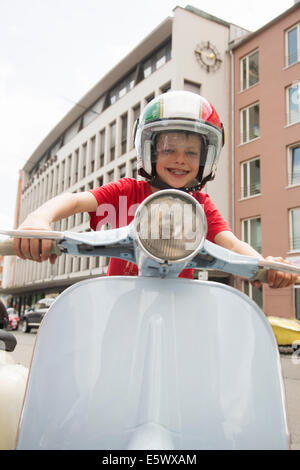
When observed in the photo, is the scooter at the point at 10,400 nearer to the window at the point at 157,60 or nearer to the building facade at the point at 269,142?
the building facade at the point at 269,142

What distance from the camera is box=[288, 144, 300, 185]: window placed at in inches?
693

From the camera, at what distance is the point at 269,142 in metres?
18.7

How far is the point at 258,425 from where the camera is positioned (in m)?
1.02

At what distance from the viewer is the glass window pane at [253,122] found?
19.8 m

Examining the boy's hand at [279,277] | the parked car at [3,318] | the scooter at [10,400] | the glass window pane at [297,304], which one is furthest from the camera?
the glass window pane at [297,304]

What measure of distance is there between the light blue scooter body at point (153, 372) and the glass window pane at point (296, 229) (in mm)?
16636

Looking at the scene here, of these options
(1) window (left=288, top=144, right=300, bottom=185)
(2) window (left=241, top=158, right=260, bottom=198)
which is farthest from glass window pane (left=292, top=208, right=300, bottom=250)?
(2) window (left=241, top=158, right=260, bottom=198)

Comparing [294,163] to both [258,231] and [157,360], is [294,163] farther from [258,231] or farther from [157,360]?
[157,360]

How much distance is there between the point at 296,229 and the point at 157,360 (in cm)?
1713

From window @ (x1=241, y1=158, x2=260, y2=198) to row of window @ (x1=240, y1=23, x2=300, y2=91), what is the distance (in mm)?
3507

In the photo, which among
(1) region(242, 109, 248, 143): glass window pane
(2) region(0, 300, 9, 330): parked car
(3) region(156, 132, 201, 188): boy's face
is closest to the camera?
(3) region(156, 132, 201, 188): boy's face

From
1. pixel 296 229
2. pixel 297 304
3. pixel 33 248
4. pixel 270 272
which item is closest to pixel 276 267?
pixel 270 272

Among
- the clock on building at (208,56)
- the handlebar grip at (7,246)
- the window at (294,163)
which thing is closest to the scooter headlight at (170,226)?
the handlebar grip at (7,246)

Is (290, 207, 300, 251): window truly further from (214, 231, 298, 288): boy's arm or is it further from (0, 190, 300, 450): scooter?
(0, 190, 300, 450): scooter
